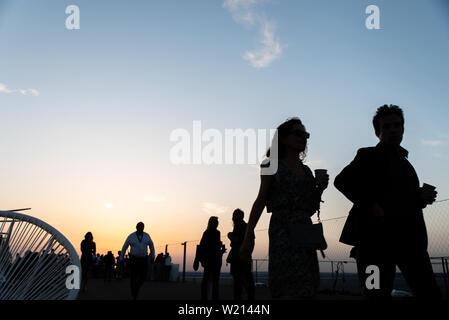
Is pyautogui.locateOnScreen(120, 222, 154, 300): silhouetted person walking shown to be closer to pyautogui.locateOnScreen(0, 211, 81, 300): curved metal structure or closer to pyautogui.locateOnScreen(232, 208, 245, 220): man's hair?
pyautogui.locateOnScreen(232, 208, 245, 220): man's hair

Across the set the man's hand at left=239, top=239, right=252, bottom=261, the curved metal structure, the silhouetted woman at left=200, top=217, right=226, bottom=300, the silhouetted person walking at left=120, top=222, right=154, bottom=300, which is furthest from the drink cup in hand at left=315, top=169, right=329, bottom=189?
the silhouetted person walking at left=120, top=222, right=154, bottom=300

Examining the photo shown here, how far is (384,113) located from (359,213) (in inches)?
35.5

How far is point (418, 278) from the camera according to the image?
2.95m

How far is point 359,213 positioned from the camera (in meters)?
3.08

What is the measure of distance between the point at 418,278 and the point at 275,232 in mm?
1029

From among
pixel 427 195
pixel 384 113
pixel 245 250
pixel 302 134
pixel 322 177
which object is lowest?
pixel 245 250

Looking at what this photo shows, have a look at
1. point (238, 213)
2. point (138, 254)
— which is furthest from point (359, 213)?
point (138, 254)

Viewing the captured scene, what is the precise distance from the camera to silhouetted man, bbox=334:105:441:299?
296 centimetres

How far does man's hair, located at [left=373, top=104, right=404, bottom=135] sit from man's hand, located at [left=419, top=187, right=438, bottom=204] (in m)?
0.61

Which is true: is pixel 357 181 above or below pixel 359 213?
above

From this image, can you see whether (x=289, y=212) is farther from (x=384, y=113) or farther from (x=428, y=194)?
(x=384, y=113)

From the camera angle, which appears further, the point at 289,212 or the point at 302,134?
the point at 302,134
